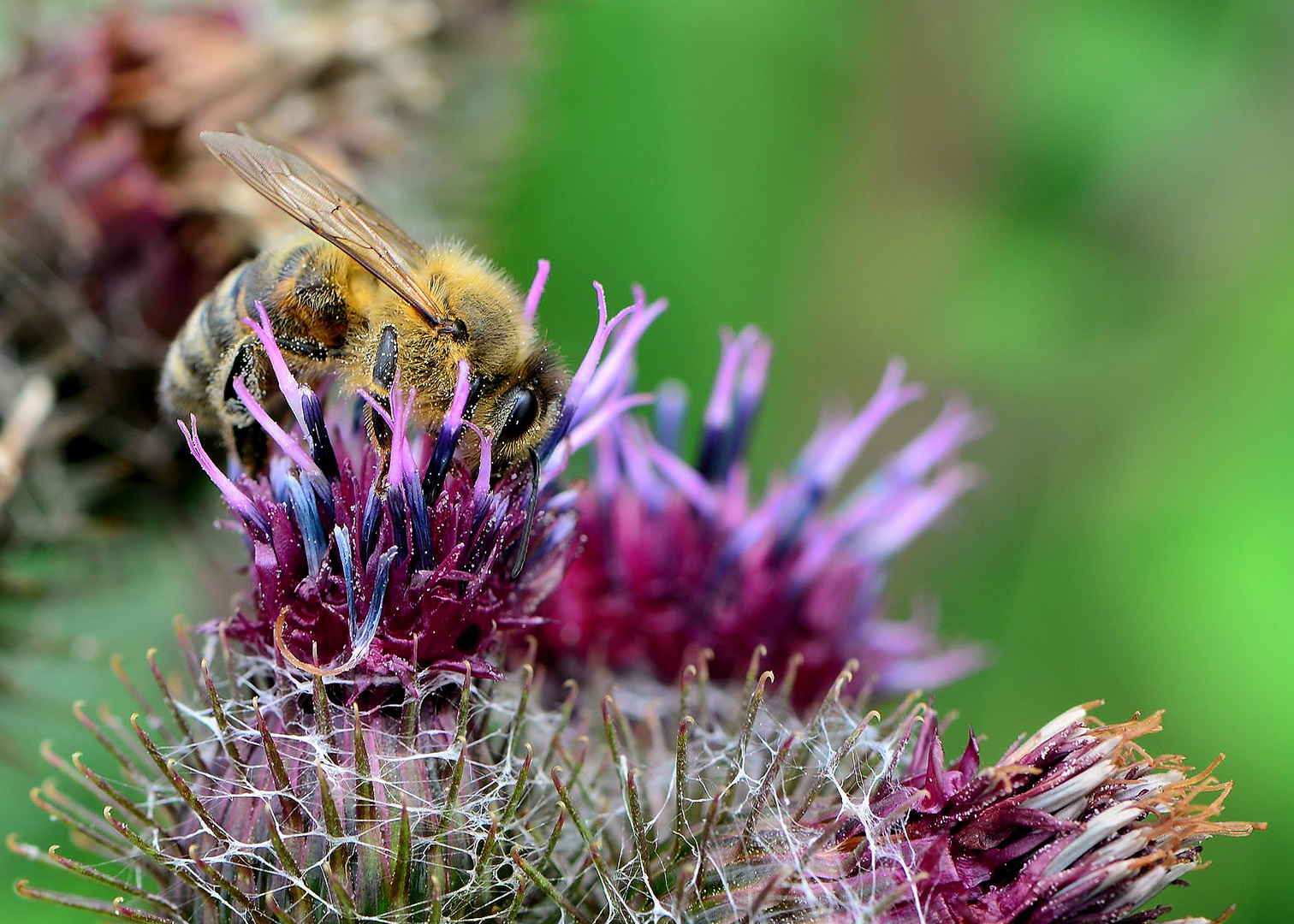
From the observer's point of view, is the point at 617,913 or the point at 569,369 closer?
the point at 617,913

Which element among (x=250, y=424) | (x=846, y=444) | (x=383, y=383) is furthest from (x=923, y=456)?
(x=250, y=424)

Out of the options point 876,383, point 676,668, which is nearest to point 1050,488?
point 876,383

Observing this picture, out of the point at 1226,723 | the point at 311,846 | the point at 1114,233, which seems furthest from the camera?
the point at 1114,233

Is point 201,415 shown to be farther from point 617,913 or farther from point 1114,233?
point 1114,233

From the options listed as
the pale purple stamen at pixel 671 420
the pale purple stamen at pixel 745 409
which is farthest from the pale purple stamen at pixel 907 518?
the pale purple stamen at pixel 671 420

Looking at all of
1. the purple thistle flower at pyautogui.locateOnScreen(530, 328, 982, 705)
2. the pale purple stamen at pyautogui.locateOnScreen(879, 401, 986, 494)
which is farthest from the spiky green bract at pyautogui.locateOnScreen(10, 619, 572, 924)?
the pale purple stamen at pyautogui.locateOnScreen(879, 401, 986, 494)

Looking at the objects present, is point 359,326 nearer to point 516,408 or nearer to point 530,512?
point 516,408

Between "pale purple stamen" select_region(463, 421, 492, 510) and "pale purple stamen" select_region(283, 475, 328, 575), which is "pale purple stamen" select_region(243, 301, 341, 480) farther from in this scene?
"pale purple stamen" select_region(463, 421, 492, 510)
